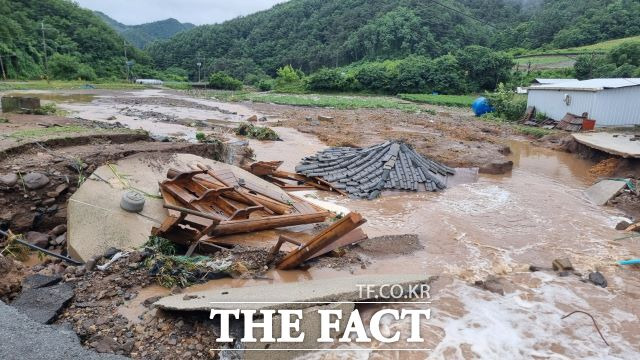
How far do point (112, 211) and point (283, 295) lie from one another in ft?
10.7

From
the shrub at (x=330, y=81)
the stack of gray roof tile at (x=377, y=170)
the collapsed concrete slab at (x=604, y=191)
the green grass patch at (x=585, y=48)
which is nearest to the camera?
the collapsed concrete slab at (x=604, y=191)

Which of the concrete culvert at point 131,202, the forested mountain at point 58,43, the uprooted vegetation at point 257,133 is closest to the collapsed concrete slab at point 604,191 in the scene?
the concrete culvert at point 131,202

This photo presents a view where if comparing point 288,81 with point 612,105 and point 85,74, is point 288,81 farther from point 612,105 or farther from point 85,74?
point 612,105

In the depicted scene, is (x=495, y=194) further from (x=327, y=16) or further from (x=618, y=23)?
(x=327, y=16)

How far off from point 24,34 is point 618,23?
77.7 m

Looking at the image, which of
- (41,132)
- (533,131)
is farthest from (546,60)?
(41,132)

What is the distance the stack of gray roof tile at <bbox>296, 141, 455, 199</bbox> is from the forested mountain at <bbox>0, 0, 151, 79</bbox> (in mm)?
47364

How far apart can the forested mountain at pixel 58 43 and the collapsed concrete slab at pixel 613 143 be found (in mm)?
53110

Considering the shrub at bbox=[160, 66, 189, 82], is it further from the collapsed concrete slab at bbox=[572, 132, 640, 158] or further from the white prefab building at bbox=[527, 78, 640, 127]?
the collapsed concrete slab at bbox=[572, 132, 640, 158]

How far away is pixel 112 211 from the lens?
237 inches

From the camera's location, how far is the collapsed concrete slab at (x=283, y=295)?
405 cm

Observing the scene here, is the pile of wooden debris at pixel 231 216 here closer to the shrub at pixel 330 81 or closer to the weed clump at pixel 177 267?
the weed clump at pixel 177 267

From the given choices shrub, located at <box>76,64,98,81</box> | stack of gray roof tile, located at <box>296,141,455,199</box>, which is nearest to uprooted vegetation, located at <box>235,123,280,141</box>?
stack of gray roof tile, located at <box>296,141,455,199</box>

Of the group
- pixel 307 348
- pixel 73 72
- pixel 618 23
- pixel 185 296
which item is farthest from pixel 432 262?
pixel 618 23
